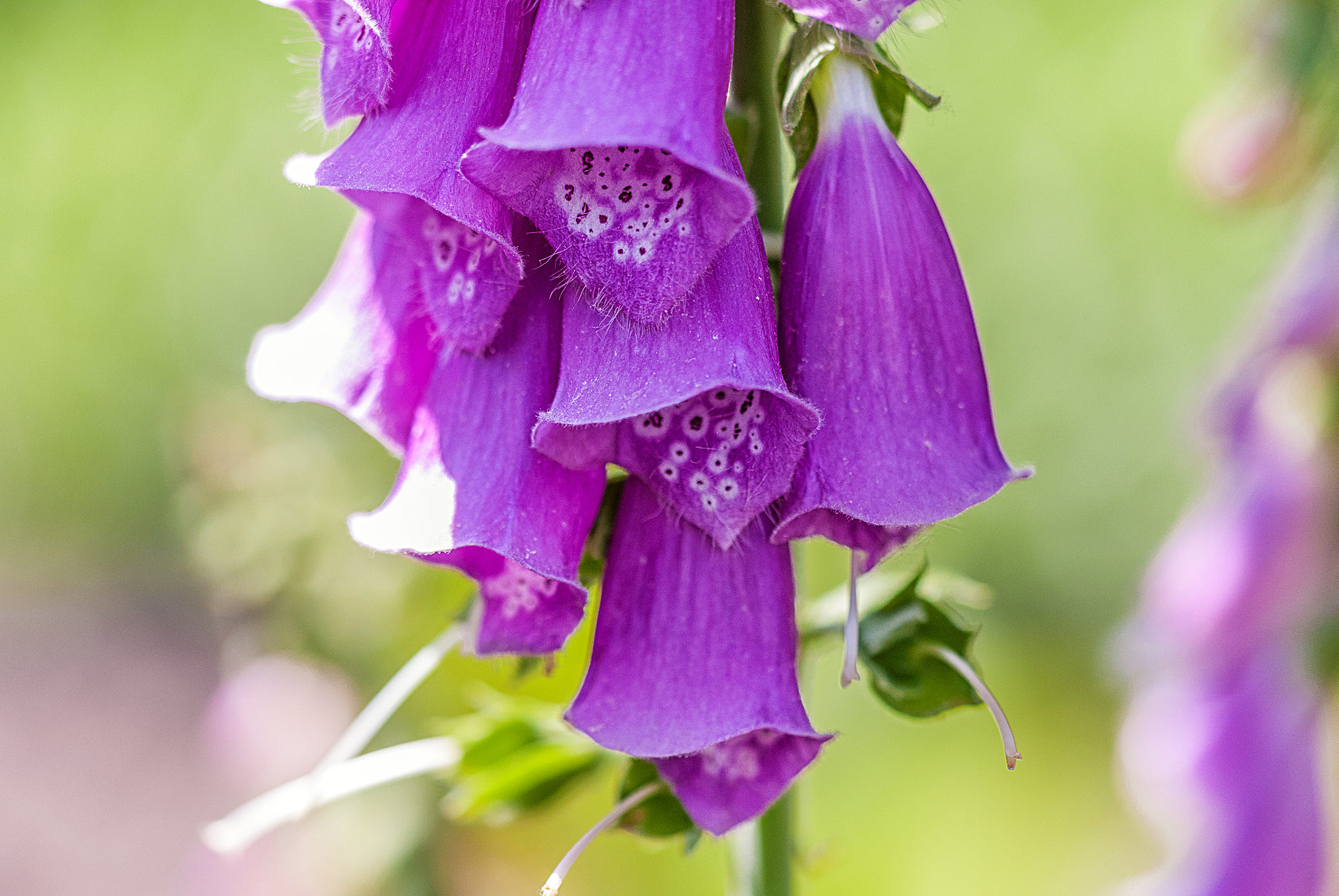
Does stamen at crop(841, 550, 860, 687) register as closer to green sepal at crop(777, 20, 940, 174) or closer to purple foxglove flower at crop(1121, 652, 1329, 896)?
green sepal at crop(777, 20, 940, 174)

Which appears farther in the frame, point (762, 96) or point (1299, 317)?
point (1299, 317)

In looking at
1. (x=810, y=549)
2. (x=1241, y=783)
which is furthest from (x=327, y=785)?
(x=810, y=549)

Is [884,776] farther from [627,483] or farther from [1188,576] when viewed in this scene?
[627,483]

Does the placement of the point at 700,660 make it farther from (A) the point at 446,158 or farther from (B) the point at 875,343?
(A) the point at 446,158

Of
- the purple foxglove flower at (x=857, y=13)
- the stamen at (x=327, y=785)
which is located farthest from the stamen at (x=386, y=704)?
the purple foxglove flower at (x=857, y=13)

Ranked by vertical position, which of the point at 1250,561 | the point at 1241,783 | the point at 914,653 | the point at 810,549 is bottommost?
the point at 810,549

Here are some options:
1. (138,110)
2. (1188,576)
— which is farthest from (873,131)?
(138,110)
